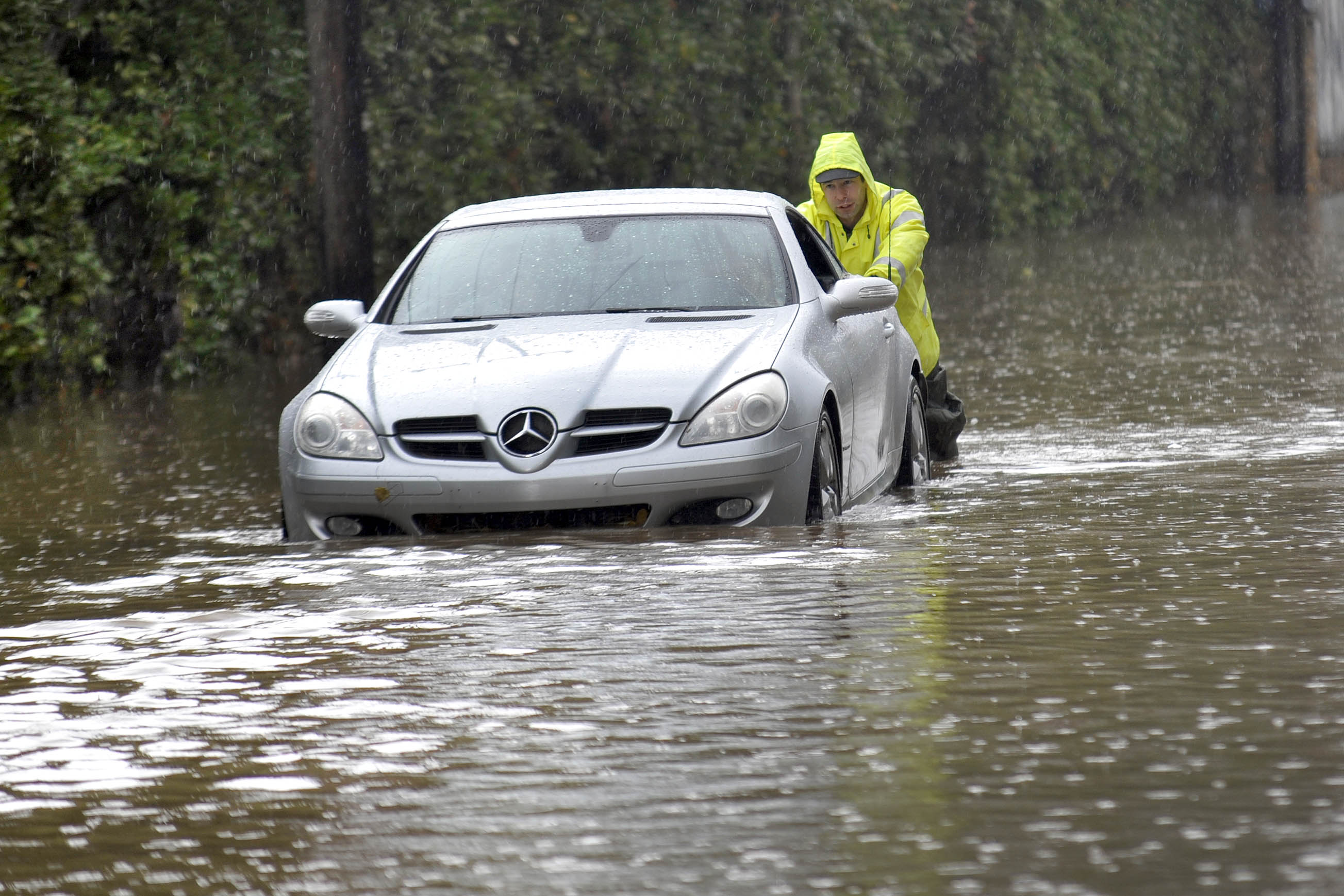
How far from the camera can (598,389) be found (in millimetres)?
7492

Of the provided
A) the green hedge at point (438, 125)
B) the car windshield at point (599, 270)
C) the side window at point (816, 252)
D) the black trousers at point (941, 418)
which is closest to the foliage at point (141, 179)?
the green hedge at point (438, 125)

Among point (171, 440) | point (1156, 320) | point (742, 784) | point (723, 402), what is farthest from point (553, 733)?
point (1156, 320)

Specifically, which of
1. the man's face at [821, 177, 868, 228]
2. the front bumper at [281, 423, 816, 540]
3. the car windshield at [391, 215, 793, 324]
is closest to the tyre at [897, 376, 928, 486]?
the man's face at [821, 177, 868, 228]

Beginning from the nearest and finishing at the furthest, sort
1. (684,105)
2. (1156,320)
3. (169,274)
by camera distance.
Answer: (169,274) → (1156,320) → (684,105)

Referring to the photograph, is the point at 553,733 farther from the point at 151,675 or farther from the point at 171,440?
the point at 171,440

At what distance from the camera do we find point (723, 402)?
746 centimetres

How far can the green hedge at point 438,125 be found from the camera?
14000mm

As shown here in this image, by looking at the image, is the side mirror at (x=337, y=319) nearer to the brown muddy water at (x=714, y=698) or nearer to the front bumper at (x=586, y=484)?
the brown muddy water at (x=714, y=698)

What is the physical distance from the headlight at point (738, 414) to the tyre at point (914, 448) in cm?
210

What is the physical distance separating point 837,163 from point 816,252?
4.15ft

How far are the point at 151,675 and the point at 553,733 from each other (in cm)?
133

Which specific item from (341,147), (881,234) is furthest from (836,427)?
(341,147)

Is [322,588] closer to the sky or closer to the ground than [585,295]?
closer to the ground

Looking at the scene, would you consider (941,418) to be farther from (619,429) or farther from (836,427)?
(619,429)
